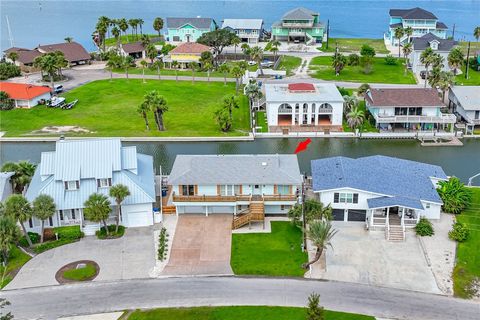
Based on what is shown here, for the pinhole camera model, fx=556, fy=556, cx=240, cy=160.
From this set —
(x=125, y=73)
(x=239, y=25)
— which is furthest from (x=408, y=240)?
(x=239, y=25)

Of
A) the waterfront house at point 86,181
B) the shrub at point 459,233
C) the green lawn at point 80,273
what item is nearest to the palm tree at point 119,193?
the waterfront house at point 86,181

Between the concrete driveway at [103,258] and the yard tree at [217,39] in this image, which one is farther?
the yard tree at [217,39]

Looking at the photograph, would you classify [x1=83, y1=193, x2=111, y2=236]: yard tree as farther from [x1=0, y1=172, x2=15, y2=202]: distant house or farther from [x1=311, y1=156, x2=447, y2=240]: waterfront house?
[x1=311, y1=156, x2=447, y2=240]: waterfront house

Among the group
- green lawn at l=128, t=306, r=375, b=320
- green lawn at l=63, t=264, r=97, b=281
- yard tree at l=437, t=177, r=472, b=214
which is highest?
yard tree at l=437, t=177, r=472, b=214

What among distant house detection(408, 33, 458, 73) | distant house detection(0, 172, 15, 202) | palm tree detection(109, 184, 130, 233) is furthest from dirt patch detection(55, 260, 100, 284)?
distant house detection(408, 33, 458, 73)

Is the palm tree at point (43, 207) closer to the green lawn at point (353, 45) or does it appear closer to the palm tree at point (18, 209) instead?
the palm tree at point (18, 209)

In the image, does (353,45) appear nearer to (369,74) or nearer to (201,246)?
(369,74)

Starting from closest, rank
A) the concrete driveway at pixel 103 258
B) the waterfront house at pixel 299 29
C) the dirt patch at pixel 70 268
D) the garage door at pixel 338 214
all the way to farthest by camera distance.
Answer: the dirt patch at pixel 70 268, the concrete driveway at pixel 103 258, the garage door at pixel 338 214, the waterfront house at pixel 299 29

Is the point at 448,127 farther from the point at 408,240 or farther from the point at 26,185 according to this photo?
the point at 26,185
